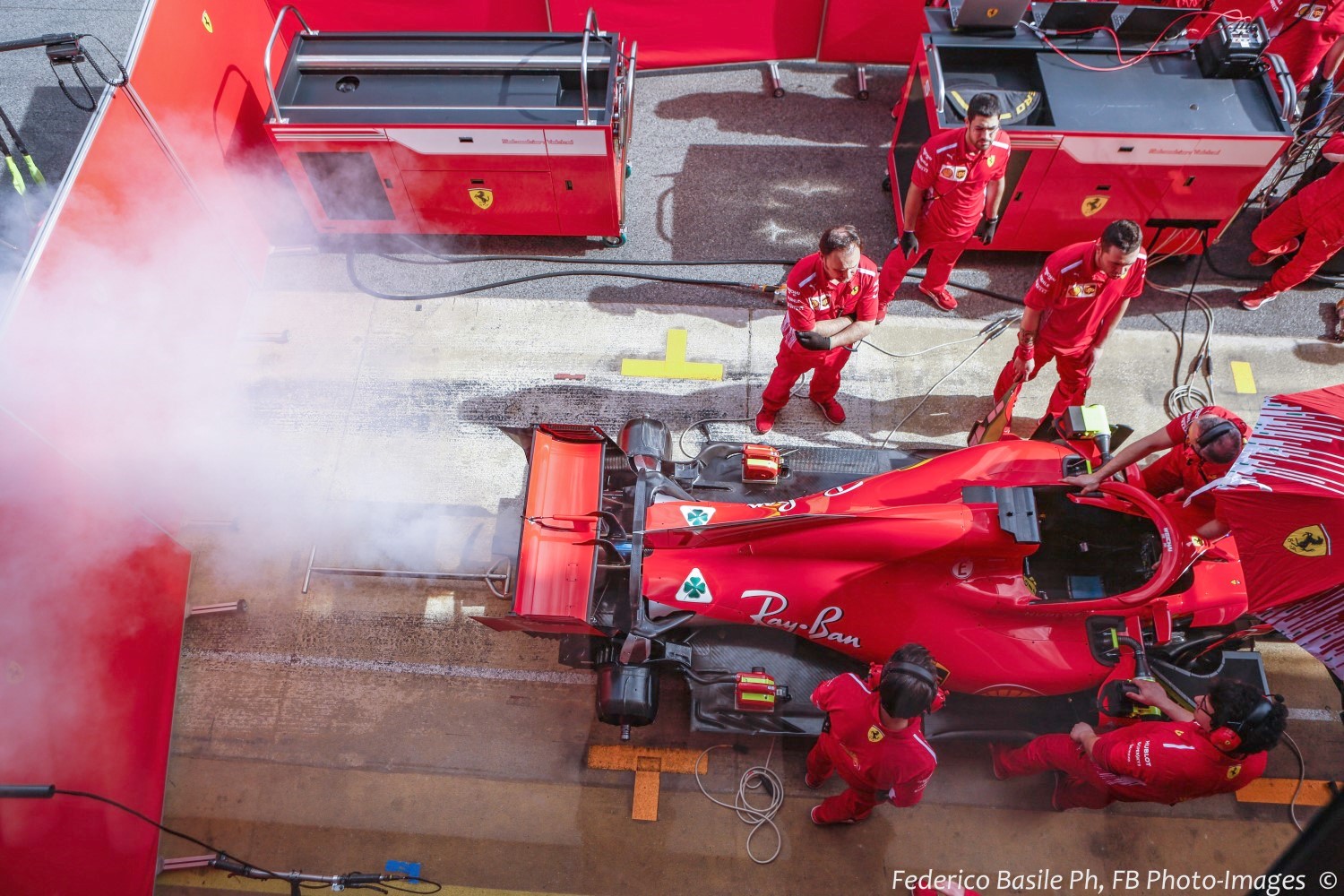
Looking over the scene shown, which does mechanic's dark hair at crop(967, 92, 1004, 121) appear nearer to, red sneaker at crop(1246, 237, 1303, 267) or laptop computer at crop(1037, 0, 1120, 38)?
laptop computer at crop(1037, 0, 1120, 38)

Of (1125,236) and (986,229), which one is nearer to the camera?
(1125,236)

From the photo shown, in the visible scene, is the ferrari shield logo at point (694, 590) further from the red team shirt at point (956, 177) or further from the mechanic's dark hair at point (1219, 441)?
the red team shirt at point (956, 177)

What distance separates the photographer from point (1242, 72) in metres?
6.21

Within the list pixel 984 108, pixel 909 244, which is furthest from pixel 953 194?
pixel 984 108

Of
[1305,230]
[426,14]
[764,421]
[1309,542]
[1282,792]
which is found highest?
[426,14]

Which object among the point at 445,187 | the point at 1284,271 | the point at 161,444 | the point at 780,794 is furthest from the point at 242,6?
the point at 1284,271

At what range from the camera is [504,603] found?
539 centimetres

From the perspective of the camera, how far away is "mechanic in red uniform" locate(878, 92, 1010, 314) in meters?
5.34

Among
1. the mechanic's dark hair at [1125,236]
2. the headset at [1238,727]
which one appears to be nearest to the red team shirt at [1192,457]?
the mechanic's dark hair at [1125,236]

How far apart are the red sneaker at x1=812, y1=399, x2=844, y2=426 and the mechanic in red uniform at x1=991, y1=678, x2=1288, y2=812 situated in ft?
8.20

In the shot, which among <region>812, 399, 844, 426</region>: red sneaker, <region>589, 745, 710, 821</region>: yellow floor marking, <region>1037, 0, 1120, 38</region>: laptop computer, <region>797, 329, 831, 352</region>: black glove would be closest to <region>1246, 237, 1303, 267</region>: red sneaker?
<region>1037, 0, 1120, 38</region>: laptop computer

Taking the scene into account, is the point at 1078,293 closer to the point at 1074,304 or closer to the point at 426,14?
the point at 1074,304

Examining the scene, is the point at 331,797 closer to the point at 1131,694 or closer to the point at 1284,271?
the point at 1131,694

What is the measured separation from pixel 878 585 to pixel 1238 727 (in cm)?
163
